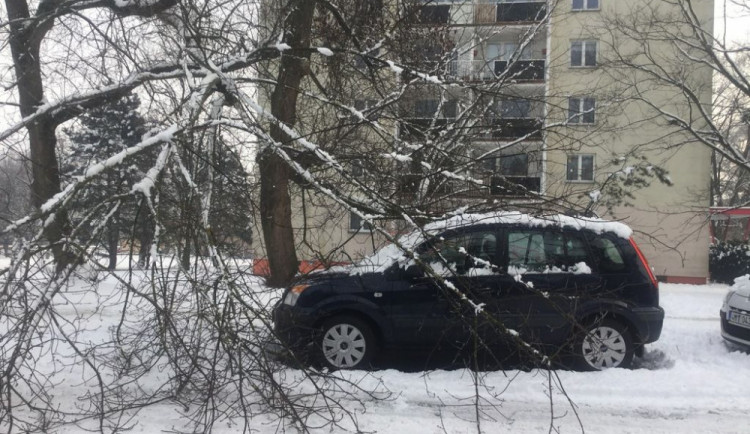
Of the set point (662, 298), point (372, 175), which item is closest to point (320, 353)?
point (372, 175)

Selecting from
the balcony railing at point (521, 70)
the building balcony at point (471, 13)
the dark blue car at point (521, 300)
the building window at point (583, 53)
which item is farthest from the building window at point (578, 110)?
the building window at point (583, 53)

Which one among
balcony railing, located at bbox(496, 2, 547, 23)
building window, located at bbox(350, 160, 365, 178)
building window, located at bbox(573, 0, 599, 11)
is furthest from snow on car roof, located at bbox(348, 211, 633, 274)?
building window, located at bbox(573, 0, 599, 11)

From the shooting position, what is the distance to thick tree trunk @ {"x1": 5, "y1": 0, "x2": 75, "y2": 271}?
6.12 metres

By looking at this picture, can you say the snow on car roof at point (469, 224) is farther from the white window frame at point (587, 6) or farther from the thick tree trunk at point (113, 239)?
the white window frame at point (587, 6)

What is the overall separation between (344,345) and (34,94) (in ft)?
18.3

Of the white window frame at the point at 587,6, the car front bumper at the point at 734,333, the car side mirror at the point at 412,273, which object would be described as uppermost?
the white window frame at the point at 587,6

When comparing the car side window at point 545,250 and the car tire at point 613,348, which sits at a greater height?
the car side window at point 545,250

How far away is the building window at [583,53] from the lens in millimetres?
23344

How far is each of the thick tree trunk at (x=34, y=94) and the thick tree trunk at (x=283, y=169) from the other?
2068 mm

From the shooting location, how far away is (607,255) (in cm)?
632

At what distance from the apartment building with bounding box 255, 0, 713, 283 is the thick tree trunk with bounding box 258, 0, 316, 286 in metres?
0.31

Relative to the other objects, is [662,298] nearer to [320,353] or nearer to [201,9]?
[320,353]

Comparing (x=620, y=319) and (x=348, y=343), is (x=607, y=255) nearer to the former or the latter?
(x=620, y=319)

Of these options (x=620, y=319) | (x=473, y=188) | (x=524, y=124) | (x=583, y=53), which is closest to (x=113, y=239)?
(x=473, y=188)
